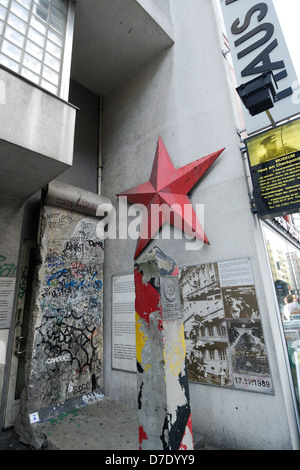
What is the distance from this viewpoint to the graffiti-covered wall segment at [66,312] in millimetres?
3893

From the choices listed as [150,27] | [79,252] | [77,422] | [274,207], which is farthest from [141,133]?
[77,422]

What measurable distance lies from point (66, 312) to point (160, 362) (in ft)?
8.79

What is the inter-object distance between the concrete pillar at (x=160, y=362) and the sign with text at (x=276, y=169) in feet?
5.63

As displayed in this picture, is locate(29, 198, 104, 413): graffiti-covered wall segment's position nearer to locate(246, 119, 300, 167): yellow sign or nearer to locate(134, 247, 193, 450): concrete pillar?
locate(134, 247, 193, 450): concrete pillar

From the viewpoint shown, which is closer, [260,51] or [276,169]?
[276,169]

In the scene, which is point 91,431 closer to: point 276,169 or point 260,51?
point 276,169

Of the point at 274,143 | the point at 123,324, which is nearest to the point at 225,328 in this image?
the point at 123,324

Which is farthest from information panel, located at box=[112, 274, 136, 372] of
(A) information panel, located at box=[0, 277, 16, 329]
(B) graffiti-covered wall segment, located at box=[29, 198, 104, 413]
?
(A) information panel, located at box=[0, 277, 16, 329]

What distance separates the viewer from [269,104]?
9.98 ft

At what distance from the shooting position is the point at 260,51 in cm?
362

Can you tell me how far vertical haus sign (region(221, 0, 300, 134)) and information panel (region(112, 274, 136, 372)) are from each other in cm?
331

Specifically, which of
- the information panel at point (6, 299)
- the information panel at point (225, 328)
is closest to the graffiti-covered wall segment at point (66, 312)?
the information panel at point (6, 299)

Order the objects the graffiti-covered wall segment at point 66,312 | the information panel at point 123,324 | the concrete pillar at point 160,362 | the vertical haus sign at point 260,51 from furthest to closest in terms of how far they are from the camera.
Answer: the information panel at point 123,324
the graffiti-covered wall segment at point 66,312
the vertical haus sign at point 260,51
the concrete pillar at point 160,362

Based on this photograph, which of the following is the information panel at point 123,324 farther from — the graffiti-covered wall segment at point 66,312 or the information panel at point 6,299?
the information panel at point 6,299
